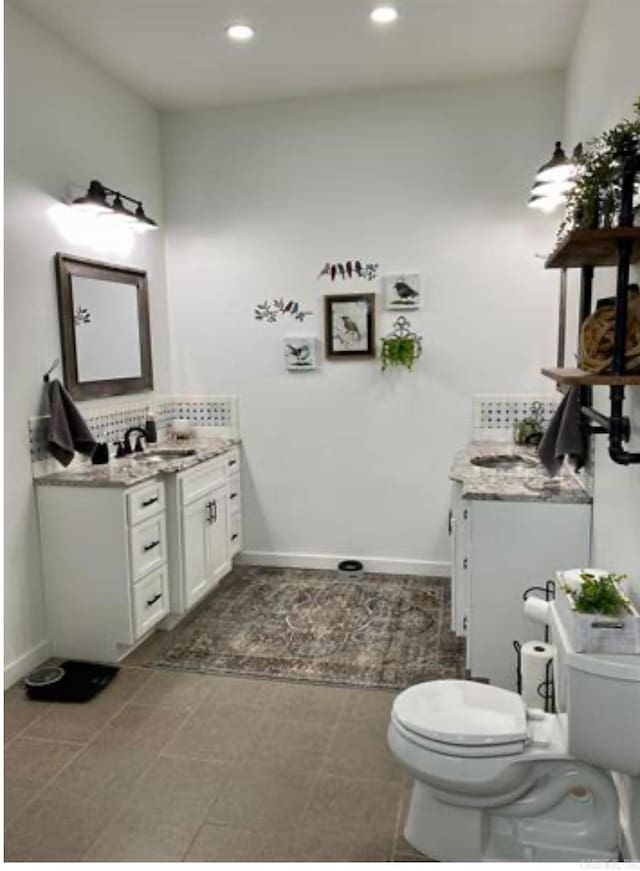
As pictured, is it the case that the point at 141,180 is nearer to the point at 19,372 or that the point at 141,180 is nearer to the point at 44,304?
the point at 44,304

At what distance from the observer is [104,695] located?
9.64 ft

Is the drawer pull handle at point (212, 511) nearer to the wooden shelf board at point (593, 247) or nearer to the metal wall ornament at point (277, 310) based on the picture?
the metal wall ornament at point (277, 310)

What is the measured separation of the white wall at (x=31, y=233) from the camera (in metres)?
3.03

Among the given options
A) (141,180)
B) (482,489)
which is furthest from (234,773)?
(141,180)

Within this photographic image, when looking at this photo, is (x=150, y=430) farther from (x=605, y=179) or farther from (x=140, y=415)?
(x=605, y=179)

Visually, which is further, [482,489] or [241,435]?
[241,435]

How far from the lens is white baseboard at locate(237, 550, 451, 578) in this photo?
14.3 ft

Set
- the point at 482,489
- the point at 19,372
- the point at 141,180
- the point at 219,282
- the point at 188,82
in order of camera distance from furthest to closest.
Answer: the point at 219,282 → the point at 141,180 → the point at 188,82 → the point at 19,372 → the point at 482,489

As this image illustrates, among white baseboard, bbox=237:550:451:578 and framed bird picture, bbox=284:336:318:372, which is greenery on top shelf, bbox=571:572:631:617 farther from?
framed bird picture, bbox=284:336:318:372

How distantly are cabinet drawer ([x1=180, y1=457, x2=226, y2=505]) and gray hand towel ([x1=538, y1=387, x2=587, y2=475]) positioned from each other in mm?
1845

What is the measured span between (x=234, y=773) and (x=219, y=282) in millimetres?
3089

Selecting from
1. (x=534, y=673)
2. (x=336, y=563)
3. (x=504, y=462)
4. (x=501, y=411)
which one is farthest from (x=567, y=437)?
(x=336, y=563)

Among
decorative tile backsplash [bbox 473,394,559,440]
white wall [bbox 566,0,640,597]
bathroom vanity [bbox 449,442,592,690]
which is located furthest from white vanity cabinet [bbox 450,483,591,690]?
decorative tile backsplash [bbox 473,394,559,440]

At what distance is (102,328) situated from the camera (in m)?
3.74
